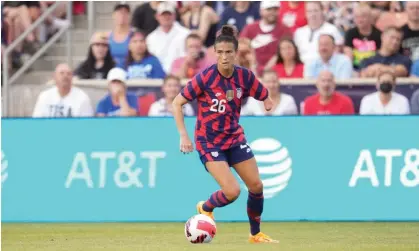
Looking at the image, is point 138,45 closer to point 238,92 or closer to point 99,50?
point 99,50

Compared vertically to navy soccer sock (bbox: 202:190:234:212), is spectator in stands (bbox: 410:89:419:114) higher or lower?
higher

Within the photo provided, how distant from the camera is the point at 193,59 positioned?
15234 mm

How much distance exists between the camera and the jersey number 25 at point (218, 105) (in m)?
8.98

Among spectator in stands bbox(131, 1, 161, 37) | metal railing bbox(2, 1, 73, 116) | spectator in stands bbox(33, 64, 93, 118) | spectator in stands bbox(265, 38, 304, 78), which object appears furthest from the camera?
metal railing bbox(2, 1, 73, 116)

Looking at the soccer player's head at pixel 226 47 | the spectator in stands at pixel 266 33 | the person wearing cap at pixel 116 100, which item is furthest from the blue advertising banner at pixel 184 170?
the soccer player's head at pixel 226 47

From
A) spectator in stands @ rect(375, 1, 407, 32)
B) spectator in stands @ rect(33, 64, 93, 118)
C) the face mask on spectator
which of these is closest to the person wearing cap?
spectator in stands @ rect(33, 64, 93, 118)

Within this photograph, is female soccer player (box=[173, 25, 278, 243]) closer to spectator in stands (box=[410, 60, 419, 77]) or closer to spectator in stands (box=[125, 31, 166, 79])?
spectator in stands (box=[410, 60, 419, 77])

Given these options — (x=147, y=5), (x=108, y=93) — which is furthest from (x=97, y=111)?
(x=147, y=5)

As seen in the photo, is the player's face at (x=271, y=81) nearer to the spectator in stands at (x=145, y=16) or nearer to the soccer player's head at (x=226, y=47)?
the spectator in stands at (x=145, y=16)

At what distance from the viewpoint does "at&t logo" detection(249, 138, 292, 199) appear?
12523 mm

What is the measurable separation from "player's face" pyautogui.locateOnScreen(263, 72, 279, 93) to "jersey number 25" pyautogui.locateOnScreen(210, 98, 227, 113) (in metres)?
4.98

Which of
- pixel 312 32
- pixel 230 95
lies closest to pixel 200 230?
pixel 230 95

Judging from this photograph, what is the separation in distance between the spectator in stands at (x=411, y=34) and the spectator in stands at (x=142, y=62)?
3.77 m

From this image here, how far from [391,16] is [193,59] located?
316 cm
